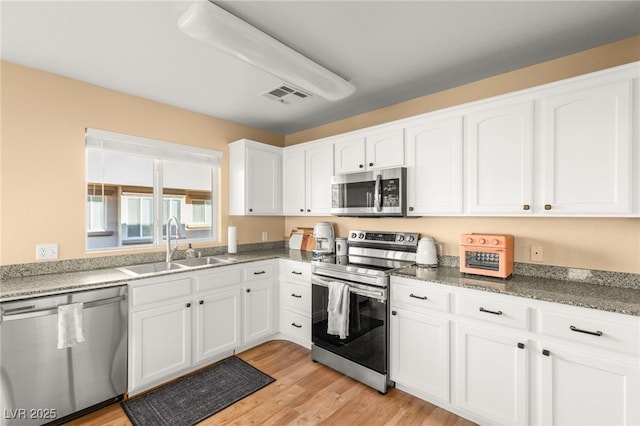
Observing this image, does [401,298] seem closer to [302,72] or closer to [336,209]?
[336,209]

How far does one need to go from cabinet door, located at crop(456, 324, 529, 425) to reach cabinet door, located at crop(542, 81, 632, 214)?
3.09 feet

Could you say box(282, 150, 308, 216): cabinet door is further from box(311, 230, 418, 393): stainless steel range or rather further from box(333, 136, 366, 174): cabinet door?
box(311, 230, 418, 393): stainless steel range

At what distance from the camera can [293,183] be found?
3662 millimetres

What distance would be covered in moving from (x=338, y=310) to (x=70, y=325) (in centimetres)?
189

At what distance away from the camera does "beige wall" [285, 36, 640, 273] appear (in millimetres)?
1938

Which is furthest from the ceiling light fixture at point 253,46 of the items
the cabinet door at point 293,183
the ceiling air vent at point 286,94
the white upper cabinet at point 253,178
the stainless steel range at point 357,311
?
the stainless steel range at point 357,311

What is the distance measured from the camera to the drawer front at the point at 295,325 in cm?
298

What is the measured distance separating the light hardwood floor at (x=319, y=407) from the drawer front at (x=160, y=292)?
0.77 metres

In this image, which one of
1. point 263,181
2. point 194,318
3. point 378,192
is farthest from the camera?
point 263,181

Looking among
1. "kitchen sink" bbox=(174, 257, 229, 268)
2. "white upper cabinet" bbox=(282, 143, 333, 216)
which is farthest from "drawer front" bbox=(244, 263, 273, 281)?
"white upper cabinet" bbox=(282, 143, 333, 216)

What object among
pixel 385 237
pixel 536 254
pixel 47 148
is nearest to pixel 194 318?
pixel 47 148

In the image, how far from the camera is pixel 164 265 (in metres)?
2.96

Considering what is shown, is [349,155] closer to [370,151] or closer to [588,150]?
[370,151]

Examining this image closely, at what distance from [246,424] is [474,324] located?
5.45 feet
